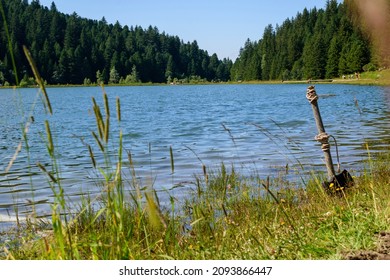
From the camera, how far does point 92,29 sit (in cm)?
659

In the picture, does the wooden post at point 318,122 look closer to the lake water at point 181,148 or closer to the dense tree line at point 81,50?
the lake water at point 181,148

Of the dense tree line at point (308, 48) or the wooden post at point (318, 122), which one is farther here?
the wooden post at point (318, 122)

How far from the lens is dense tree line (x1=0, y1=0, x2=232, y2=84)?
4.14m

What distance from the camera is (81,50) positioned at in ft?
21.5

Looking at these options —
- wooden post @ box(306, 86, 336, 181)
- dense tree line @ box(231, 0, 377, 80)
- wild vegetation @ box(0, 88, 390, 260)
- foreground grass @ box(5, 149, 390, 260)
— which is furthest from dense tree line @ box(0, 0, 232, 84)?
wooden post @ box(306, 86, 336, 181)

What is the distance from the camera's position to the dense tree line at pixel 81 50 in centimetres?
414

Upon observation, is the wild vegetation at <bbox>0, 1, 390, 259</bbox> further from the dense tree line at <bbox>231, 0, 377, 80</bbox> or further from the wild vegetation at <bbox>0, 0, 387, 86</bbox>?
the dense tree line at <bbox>231, 0, 377, 80</bbox>

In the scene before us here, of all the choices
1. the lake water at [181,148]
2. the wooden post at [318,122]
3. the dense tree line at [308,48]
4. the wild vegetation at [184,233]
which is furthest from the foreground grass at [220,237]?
the wooden post at [318,122]

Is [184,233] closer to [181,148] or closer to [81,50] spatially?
[81,50]

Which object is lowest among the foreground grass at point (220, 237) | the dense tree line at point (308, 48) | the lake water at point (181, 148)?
the lake water at point (181, 148)

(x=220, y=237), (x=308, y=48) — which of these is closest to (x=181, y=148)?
(x=220, y=237)

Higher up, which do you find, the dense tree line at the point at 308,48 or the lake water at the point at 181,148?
the dense tree line at the point at 308,48
